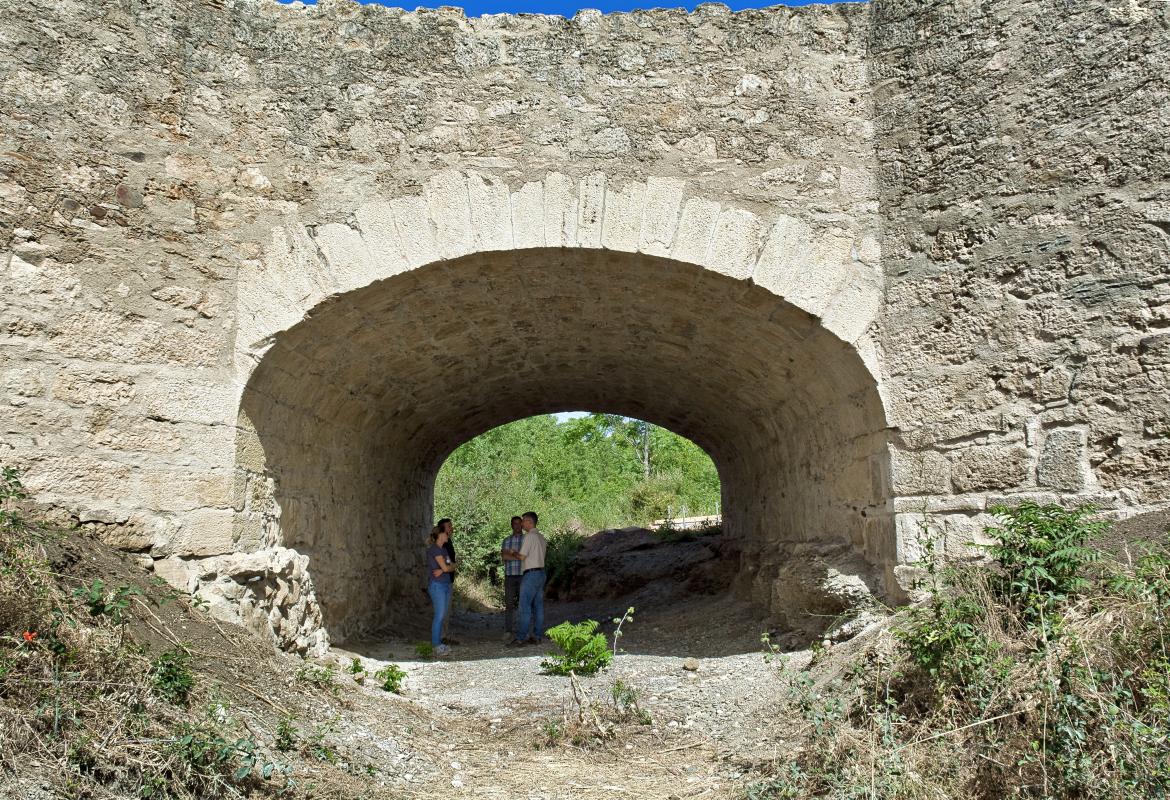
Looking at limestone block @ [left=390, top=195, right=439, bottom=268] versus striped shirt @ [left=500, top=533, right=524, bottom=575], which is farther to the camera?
striped shirt @ [left=500, top=533, right=524, bottom=575]

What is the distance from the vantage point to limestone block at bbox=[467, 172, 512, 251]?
4.78 metres

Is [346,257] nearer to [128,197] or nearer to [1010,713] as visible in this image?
[128,197]

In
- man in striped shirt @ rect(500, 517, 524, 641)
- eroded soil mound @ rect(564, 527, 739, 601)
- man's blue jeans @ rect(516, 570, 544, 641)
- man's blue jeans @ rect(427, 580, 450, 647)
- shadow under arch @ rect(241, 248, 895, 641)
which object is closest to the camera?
shadow under arch @ rect(241, 248, 895, 641)

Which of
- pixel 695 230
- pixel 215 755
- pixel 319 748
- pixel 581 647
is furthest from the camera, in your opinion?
pixel 581 647

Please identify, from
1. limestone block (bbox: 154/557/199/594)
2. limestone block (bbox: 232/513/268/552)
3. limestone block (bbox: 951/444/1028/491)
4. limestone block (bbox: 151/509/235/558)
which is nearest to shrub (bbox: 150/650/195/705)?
limestone block (bbox: 154/557/199/594)

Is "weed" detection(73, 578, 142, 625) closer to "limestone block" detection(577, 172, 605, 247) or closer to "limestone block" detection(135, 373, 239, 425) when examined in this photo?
"limestone block" detection(135, 373, 239, 425)

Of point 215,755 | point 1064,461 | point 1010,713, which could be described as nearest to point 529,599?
point 1064,461

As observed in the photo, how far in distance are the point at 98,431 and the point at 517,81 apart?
2.92 metres

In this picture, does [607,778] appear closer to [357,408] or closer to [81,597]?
[81,597]

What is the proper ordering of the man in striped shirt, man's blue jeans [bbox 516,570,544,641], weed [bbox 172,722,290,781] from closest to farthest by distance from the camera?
weed [bbox 172,722,290,781] → man's blue jeans [bbox 516,570,544,641] → the man in striped shirt

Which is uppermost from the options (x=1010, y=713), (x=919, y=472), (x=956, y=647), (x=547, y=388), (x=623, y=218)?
(x=623, y=218)

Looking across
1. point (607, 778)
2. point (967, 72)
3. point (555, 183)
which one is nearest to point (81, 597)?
point (607, 778)

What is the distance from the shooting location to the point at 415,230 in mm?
4801

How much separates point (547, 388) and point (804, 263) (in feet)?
12.4
